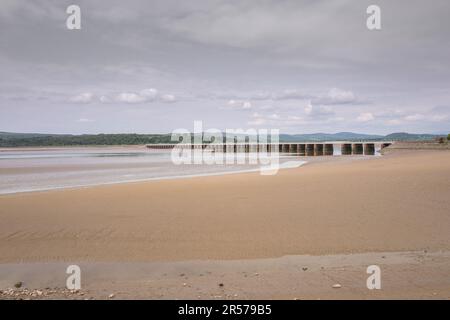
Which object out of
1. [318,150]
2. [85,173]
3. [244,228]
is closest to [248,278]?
[244,228]

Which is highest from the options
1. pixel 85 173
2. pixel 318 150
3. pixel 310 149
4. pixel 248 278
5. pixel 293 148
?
pixel 293 148

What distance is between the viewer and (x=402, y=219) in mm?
7289

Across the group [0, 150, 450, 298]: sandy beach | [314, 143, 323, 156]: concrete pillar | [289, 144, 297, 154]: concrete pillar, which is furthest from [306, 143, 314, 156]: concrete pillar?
[0, 150, 450, 298]: sandy beach

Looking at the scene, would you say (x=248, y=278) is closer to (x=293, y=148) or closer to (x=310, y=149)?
(x=310, y=149)

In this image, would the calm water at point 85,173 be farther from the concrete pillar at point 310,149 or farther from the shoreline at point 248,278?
the concrete pillar at point 310,149

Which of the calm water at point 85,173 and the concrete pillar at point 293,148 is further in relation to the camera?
the concrete pillar at point 293,148

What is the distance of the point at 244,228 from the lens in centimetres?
716

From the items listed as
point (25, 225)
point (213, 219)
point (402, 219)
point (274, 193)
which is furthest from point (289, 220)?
point (25, 225)

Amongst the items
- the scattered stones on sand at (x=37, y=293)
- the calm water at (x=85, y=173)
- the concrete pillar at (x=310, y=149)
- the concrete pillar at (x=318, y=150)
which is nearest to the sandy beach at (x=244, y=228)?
the scattered stones on sand at (x=37, y=293)

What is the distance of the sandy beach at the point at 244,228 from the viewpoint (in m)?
5.48

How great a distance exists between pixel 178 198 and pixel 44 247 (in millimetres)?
4677

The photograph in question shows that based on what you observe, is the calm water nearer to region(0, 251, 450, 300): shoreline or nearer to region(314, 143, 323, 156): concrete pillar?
region(0, 251, 450, 300): shoreline

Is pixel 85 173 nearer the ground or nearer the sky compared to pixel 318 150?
nearer the ground
